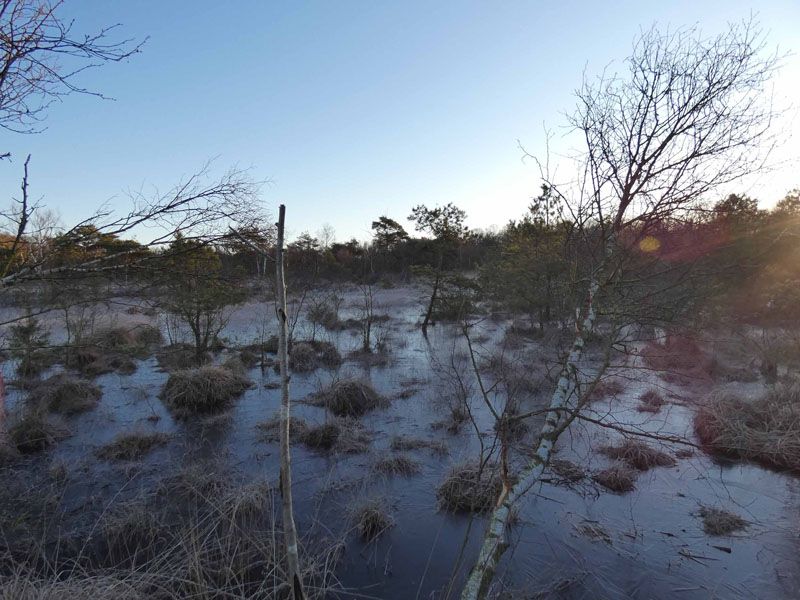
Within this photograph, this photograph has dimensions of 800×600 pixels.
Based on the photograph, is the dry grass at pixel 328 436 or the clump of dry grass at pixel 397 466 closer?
the clump of dry grass at pixel 397 466

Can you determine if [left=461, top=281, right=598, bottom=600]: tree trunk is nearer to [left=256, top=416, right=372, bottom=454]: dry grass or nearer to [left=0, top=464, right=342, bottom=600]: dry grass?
[left=0, top=464, right=342, bottom=600]: dry grass

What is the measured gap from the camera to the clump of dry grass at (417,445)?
759cm

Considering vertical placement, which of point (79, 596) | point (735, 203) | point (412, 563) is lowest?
point (412, 563)

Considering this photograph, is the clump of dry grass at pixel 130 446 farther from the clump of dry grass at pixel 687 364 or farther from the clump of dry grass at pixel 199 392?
the clump of dry grass at pixel 687 364

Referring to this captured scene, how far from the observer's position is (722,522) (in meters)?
5.45

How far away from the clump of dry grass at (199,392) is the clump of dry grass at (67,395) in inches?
53.2

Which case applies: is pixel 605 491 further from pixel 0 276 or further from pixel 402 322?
pixel 402 322

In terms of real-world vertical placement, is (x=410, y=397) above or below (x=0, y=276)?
below

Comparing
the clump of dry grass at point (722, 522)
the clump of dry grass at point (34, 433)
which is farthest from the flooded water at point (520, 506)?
the clump of dry grass at point (34, 433)

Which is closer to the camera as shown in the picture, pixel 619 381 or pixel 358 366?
pixel 619 381

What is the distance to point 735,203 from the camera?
3678 millimetres

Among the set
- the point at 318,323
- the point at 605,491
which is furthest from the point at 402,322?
the point at 605,491

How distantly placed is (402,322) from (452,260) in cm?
411

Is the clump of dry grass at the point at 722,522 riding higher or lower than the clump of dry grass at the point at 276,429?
lower
